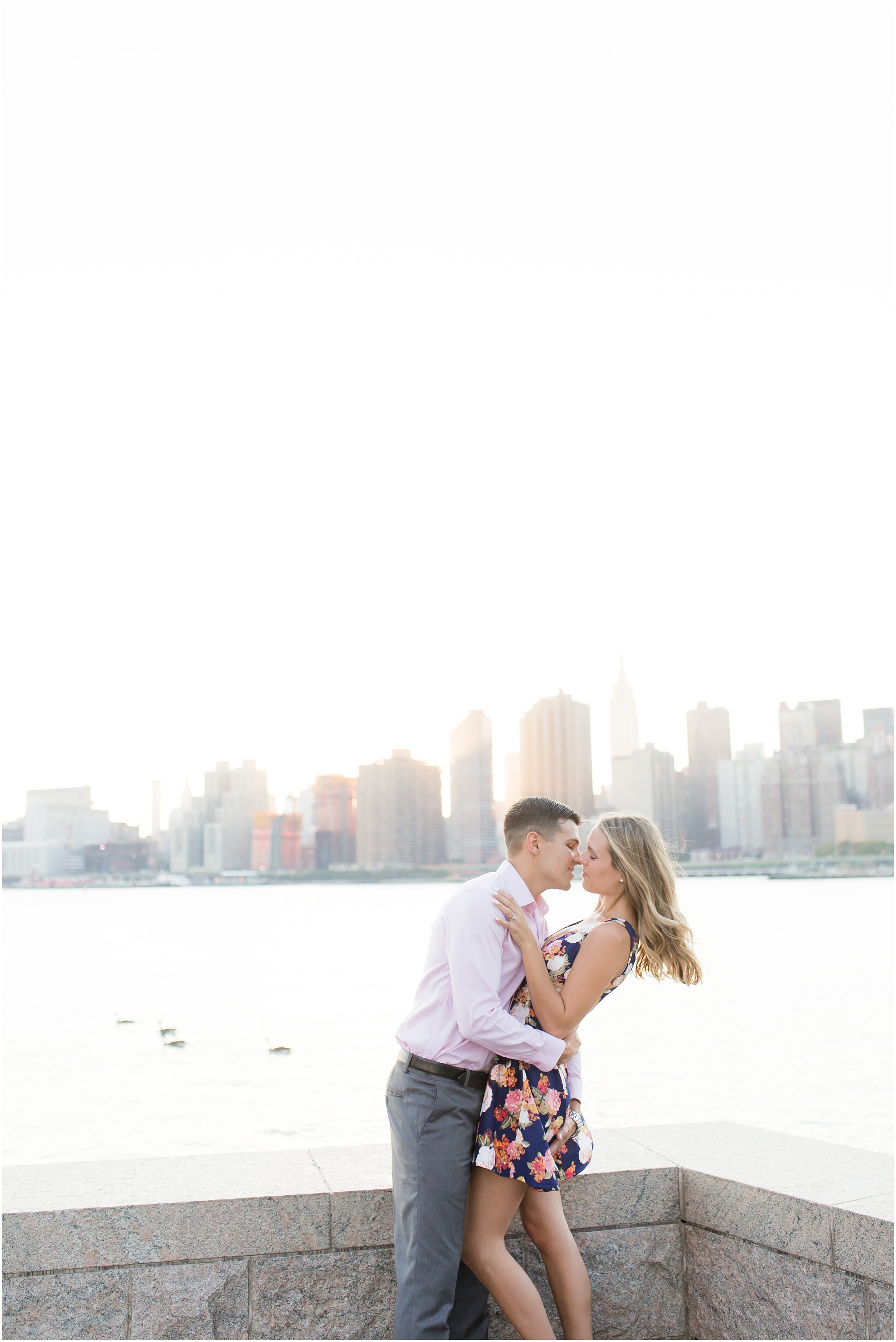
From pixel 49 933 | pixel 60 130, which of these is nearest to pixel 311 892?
pixel 49 933

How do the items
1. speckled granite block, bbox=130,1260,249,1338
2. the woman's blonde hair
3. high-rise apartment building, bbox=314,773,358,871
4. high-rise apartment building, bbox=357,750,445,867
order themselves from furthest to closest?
high-rise apartment building, bbox=314,773,358,871
high-rise apartment building, bbox=357,750,445,867
the woman's blonde hair
speckled granite block, bbox=130,1260,249,1338

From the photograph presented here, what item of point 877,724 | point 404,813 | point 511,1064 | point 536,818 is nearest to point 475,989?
point 511,1064

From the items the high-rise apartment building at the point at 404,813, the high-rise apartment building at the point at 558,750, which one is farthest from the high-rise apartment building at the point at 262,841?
the high-rise apartment building at the point at 558,750

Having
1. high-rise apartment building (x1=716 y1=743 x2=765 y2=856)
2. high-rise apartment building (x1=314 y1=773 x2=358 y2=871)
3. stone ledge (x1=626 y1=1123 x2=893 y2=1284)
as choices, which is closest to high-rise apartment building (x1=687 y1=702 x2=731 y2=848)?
high-rise apartment building (x1=716 y1=743 x2=765 y2=856)

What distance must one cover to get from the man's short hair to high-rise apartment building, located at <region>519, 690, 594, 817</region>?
89343 millimetres

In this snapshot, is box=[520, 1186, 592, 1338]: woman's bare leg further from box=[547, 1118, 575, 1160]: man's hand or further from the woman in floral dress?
box=[547, 1118, 575, 1160]: man's hand

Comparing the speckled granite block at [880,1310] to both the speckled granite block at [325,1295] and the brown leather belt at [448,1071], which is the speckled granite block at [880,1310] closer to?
the brown leather belt at [448,1071]

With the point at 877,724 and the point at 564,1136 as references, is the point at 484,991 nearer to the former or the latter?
the point at 564,1136

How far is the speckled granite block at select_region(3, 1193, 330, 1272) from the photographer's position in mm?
3389

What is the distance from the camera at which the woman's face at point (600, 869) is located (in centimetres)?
361

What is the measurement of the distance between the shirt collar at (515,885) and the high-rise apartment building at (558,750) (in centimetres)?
8938

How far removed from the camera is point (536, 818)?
354 centimetres

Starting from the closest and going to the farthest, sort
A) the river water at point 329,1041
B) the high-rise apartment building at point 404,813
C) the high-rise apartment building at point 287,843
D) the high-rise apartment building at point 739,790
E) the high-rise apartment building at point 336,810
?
the river water at point 329,1041, the high-rise apartment building at point 739,790, the high-rise apartment building at point 404,813, the high-rise apartment building at point 336,810, the high-rise apartment building at point 287,843

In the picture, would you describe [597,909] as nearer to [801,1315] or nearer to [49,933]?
[801,1315]
